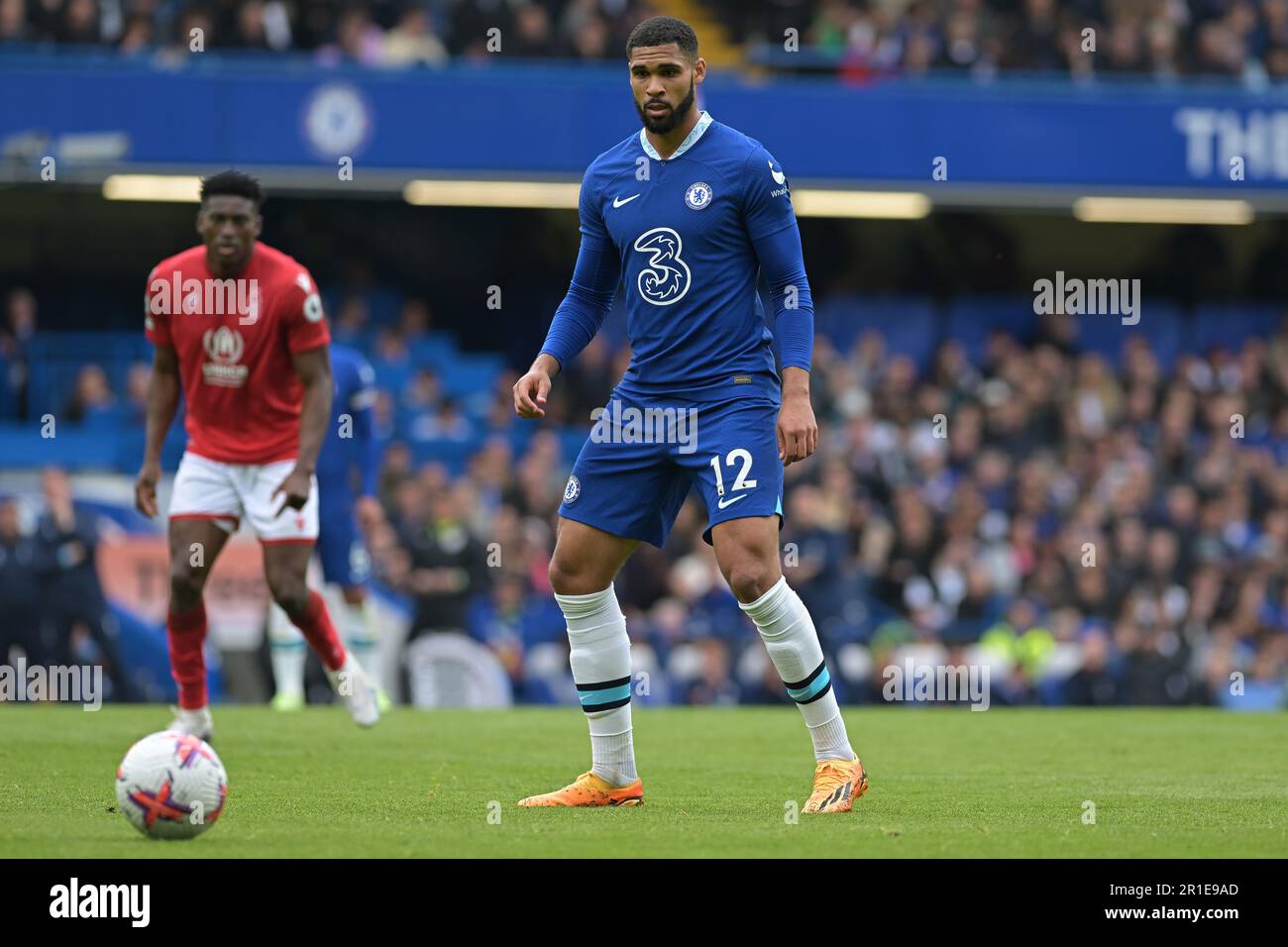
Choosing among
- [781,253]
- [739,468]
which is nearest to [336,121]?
[781,253]

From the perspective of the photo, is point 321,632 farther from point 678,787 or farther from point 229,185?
point 678,787

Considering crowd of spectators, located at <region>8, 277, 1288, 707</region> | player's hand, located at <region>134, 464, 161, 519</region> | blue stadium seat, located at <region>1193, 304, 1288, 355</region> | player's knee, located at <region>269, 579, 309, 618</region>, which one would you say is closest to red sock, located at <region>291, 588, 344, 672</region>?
player's knee, located at <region>269, 579, 309, 618</region>

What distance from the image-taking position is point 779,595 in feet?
23.1

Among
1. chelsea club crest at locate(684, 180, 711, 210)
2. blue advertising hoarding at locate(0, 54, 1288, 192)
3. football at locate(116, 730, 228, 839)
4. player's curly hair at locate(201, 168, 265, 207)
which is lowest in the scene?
football at locate(116, 730, 228, 839)

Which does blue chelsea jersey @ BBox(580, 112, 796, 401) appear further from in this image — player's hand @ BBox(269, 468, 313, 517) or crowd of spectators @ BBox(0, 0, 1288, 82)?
crowd of spectators @ BBox(0, 0, 1288, 82)

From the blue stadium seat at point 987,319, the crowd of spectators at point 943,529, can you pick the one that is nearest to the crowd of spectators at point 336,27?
the crowd of spectators at point 943,529

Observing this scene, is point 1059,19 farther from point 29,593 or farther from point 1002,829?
point 1002,829

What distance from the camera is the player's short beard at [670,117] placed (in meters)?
7.11

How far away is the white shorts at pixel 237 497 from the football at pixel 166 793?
3.00 metres

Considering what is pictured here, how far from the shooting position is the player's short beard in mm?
7109

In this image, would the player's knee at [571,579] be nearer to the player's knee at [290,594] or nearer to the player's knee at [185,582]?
the player's knee at [185,582]

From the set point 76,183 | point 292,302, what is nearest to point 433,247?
point 76,183

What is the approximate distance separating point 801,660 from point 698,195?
169 centimetres

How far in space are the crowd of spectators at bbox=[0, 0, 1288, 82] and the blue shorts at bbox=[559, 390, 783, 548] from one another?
548 inches
